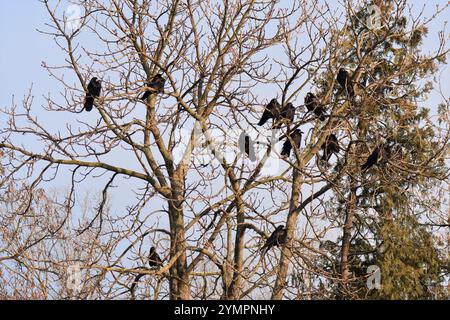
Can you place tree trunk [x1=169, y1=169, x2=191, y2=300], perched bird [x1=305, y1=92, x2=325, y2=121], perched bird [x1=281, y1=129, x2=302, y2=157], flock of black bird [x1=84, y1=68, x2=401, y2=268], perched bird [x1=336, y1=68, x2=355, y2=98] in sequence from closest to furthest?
flock of black bird [x1=84, y1=68, x2=401, y2=268] < perched bird [x1=281, y1=129, x2=302, y2=157] < perched bird [x1=336, y1=68, x2=355, y2=98] < perched bird [x1=305, y1=92, x2=325, y2=121] < tree trunk [x1=169, y1=169, x2=191, y2=300]

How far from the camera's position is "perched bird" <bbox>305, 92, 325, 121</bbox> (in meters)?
10.4

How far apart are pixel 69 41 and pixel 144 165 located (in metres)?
2.19

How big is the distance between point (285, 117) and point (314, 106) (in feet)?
2.10

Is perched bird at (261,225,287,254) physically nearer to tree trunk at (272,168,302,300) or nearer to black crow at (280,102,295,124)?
tree trunk at (272,168,302,300)

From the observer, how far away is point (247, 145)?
1070 centimetres

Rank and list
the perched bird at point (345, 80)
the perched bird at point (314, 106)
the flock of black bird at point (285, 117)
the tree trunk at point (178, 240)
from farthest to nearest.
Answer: the tree trunk at point (178, 240)
the perched bird at point (314, 106)
the perched bird at point (345, 80)
the flock of black bird at point (285, 117)

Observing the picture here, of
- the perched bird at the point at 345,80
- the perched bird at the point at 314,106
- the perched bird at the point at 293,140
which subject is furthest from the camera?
the perched bird at the point at 314,106

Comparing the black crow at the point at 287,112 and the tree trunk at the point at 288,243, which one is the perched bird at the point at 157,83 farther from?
the tree trunk at the point at 288,243

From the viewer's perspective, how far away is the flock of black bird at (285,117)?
9.92 metres

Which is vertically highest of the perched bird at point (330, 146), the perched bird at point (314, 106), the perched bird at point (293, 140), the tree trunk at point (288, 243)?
the perched bird at point (314, 106)

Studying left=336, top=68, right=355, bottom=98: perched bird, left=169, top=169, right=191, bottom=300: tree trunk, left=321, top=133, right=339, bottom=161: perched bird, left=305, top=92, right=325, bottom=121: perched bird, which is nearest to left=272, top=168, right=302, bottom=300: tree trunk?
left=321, top=133, right=339, bottom=161: perched bird

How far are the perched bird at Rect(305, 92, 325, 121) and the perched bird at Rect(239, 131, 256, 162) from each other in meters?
0.96

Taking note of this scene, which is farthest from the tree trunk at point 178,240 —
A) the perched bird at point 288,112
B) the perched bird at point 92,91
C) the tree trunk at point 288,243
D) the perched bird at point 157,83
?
the perched bird at point 288,112
